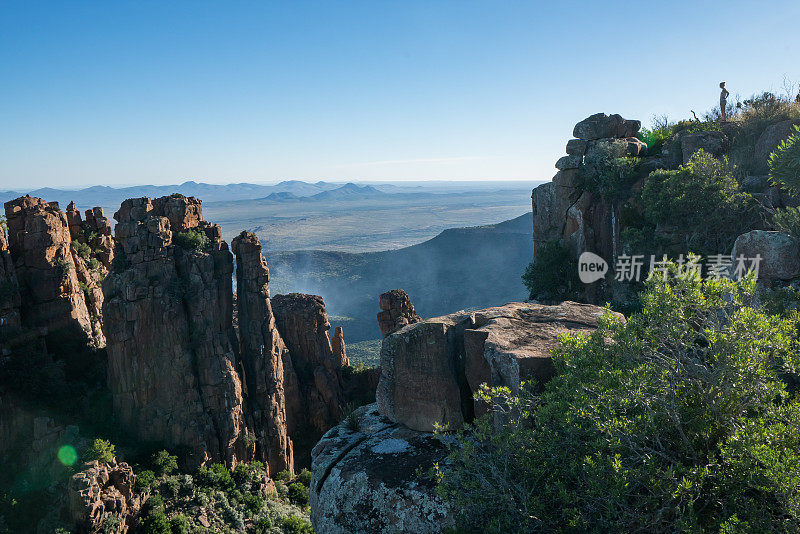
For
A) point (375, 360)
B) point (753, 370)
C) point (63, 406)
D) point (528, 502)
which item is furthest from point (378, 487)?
point (375, 360)

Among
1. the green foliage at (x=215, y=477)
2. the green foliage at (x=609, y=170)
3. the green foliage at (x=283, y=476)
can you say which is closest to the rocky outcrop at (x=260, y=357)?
the green foliage at (x=283, y=476)

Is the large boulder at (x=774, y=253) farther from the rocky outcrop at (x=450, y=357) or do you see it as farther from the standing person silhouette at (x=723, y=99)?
the standing person silhouette at (x=723, y=99)

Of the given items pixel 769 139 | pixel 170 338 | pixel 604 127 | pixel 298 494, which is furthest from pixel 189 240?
pixel 769 139

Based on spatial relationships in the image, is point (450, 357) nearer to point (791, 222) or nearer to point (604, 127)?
point (791, 222)

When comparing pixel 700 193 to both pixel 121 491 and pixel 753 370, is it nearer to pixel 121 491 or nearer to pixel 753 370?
pixel 753 370

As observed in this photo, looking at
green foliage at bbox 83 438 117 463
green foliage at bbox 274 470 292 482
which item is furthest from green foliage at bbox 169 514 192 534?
green foliage at bbox 274 470 292 482

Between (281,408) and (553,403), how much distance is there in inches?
1477

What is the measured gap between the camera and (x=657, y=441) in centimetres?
778

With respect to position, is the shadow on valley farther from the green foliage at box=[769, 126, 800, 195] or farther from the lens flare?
the green foliage at box=[769, 126, 800, 195]

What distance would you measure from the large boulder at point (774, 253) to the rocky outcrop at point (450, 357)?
22.4 feet

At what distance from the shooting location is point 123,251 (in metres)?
35.2

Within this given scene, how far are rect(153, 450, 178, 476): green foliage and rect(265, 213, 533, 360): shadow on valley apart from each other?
9383 centimetres

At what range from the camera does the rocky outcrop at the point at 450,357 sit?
1312 cm

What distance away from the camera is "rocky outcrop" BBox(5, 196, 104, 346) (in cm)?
3600
